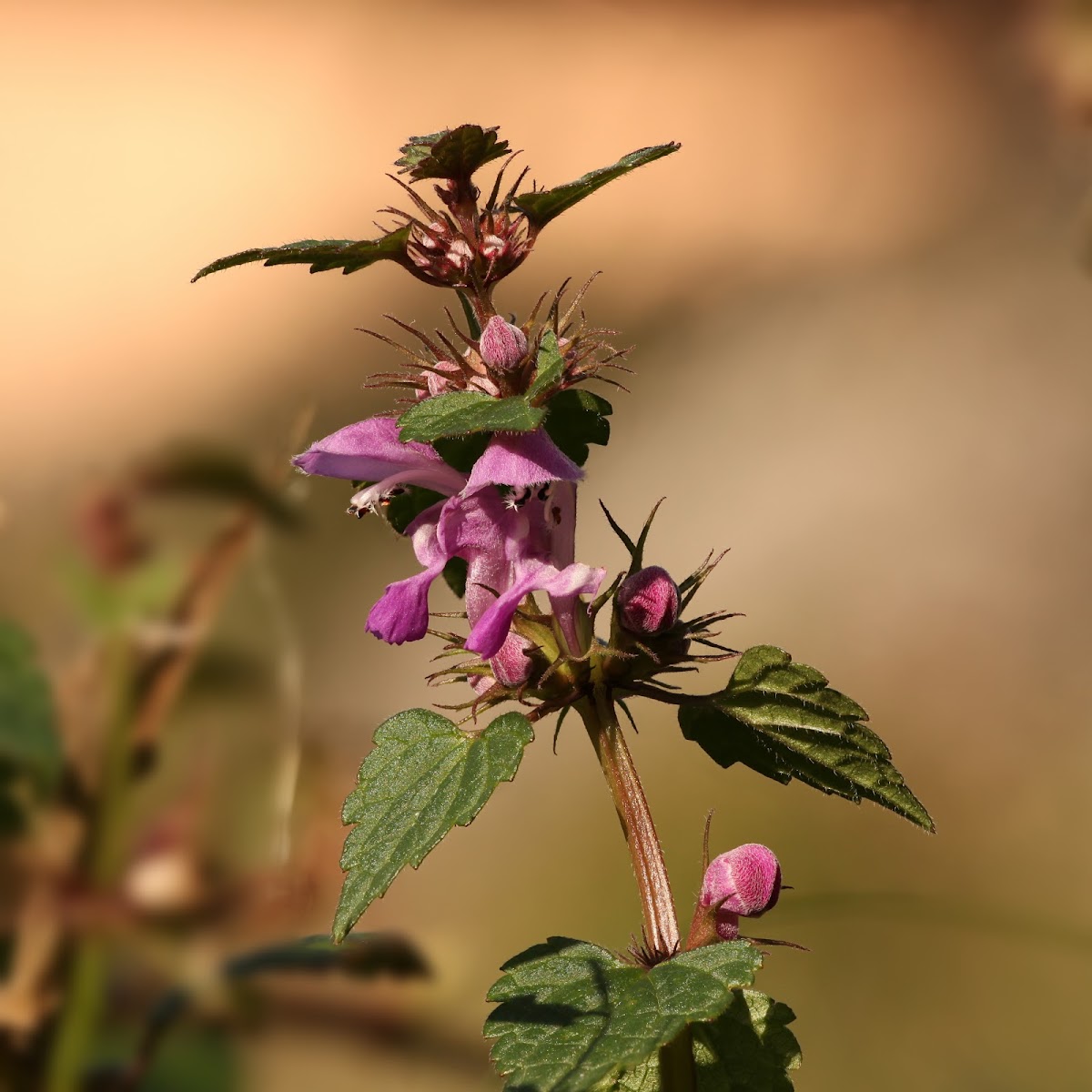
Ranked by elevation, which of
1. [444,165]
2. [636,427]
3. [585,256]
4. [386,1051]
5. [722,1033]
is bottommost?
[386,1051]

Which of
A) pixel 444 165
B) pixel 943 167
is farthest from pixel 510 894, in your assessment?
pixel 943 167

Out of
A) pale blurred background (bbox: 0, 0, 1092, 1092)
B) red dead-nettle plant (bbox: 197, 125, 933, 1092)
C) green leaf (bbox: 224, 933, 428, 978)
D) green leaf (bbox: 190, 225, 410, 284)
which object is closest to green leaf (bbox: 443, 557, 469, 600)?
red dead-nettle plant (bbox: 197, 125, 933, 1092)

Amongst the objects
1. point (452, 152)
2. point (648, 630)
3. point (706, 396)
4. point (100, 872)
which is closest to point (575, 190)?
point (452, 152)

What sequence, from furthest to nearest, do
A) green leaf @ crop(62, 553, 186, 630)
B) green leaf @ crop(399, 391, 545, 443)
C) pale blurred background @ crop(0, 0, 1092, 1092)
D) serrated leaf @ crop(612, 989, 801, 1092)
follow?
1. pale blurred background @ crop(0, 0, 1092, 1092)
2. green leaf @ crop(62, 553, 186, 630)
3. serrated leaf @ crop(612, 989, 801, 1092)
4. green leaf @ crop(399, 391, 545, 443)

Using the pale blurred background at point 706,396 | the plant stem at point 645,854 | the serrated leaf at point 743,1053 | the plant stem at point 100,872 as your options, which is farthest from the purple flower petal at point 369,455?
the pale blurred background at point 706,396

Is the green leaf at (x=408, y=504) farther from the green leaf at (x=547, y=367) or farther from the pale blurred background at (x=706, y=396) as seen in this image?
the pale blurred background at (x=706, y=396)

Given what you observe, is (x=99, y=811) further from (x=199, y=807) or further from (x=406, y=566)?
(x=406, y=566)

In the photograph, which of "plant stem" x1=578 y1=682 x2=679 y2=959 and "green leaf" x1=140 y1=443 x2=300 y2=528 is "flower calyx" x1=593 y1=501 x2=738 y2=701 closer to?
"plant stem" x1=578 y1=682 x2=679 y2=959

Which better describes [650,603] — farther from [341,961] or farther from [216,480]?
[216,480]
